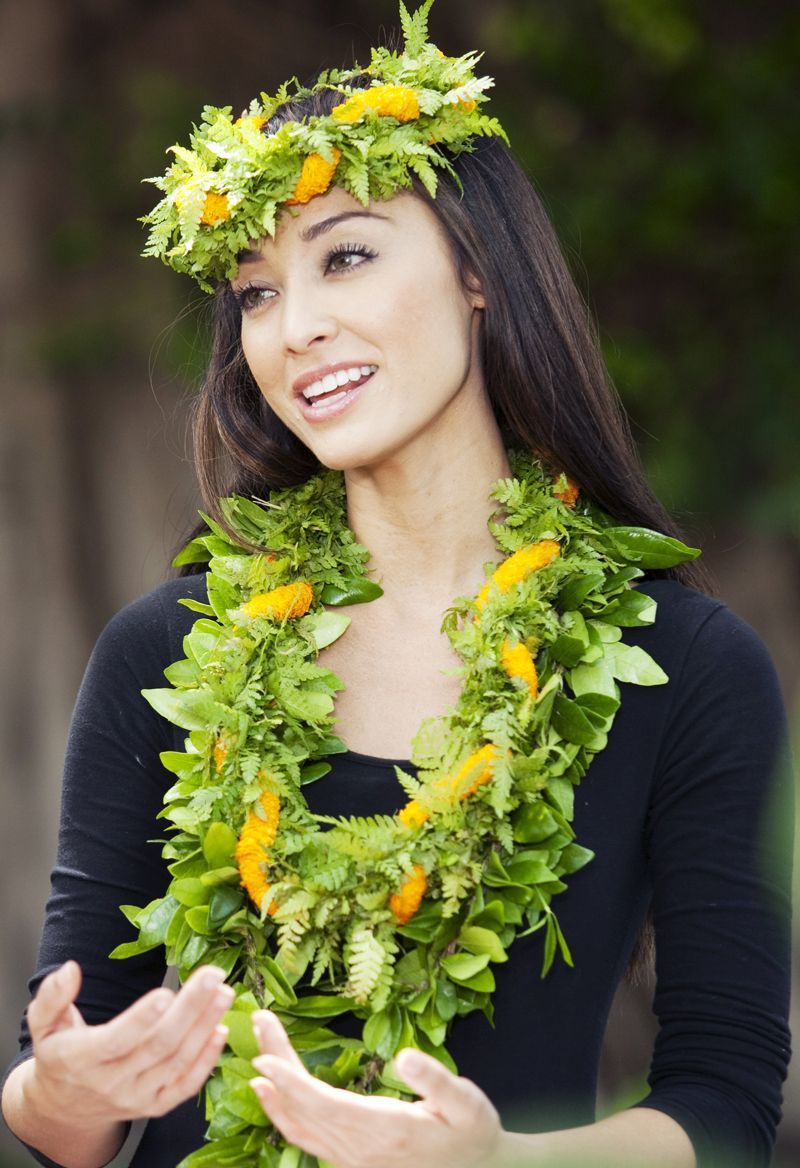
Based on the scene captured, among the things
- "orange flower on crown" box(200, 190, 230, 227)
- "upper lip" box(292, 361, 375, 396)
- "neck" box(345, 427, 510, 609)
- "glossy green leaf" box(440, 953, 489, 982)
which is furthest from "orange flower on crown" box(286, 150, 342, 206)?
"glossy green leaf" box(440, 953, 489, 982)

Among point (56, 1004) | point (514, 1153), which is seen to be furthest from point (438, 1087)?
point (56, 1004)

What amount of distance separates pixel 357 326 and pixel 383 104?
32 cm

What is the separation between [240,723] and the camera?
1927mm

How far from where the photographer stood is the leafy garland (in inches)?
69.6

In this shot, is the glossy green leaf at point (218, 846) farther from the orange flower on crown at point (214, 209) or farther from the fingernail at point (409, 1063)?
the orange flower on crown at point (214, 209)

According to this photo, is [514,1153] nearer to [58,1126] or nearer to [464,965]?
[464,965]

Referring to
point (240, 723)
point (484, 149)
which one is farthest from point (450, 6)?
point (240, 723)

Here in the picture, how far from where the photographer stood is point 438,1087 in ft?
4.72

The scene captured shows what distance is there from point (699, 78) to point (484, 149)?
2.67 metres

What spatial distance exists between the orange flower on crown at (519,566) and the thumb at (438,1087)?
73 centimetres

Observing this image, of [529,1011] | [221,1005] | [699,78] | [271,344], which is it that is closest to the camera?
[221,1005]

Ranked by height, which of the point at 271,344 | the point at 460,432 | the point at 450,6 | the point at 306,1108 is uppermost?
the point at 450,6

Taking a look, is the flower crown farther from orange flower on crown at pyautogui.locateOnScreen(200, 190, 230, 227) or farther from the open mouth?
the open mouth

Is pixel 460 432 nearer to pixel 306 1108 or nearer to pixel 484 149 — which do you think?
pixel 484 149
